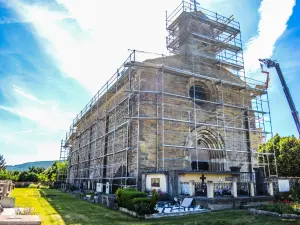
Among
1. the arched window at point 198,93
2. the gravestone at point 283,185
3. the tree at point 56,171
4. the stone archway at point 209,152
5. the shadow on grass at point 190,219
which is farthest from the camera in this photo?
the tree at point 56,171

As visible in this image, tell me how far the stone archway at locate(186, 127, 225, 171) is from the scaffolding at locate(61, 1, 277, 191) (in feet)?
0.22

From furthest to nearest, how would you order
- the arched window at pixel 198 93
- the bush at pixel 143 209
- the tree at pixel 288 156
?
the tree at pixel 288 156 → the arched window at pixel 198 93 → the bush at pixel 143 209

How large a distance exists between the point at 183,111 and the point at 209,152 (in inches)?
144

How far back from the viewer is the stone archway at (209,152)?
55.0 ft

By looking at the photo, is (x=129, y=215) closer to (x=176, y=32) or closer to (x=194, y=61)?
(x=194, y=61)

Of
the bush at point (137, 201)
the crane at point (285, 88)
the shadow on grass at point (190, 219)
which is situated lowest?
the shadow on grass at point (190, 219)

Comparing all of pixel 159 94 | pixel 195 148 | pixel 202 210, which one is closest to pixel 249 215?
pixel 202 210

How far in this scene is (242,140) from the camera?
18.4 metres

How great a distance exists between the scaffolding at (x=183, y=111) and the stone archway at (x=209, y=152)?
67 mm

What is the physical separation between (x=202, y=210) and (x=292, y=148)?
14.9m

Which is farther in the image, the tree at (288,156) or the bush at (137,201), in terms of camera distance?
the tree at (288,156)

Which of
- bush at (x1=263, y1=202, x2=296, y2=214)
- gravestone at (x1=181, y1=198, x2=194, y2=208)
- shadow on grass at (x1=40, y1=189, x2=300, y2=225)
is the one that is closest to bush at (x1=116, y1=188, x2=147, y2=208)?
shadow on grass at (x1=40, y1=189, x2=300, y2=225)

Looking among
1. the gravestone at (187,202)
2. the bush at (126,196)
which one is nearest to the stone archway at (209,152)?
the gravestone at (187,202)

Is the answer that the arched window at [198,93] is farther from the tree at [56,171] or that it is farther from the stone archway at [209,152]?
the tree at [56,171]
